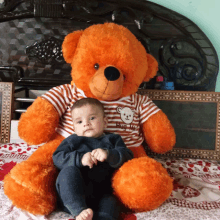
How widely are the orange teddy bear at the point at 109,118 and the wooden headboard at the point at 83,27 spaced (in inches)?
16.6

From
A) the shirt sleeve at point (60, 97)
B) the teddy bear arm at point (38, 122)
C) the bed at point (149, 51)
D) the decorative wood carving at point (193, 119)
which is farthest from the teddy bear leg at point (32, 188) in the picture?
the decorative wood carving at point (193, 119)

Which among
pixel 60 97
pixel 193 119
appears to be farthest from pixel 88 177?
pixel 193 119

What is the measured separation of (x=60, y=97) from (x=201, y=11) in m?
1.16

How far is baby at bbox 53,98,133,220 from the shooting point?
0.69 meters

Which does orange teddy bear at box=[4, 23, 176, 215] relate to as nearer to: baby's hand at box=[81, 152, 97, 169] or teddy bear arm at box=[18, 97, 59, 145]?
teddy bear arm at box=[18, 97, 59, 145]

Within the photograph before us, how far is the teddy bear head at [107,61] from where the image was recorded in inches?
38.6

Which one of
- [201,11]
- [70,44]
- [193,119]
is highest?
[201,11]

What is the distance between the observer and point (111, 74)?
0.94 m

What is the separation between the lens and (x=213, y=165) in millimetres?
1248

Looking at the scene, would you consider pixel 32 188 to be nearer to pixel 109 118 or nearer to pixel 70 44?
pixel 109 118

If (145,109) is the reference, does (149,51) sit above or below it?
above

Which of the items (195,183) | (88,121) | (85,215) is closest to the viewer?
(85,215)

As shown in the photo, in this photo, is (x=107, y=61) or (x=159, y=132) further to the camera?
(x=159, y=132)

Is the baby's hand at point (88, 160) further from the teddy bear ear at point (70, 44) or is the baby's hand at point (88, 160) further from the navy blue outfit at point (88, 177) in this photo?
the teddy bear ear at point (70, 44)
